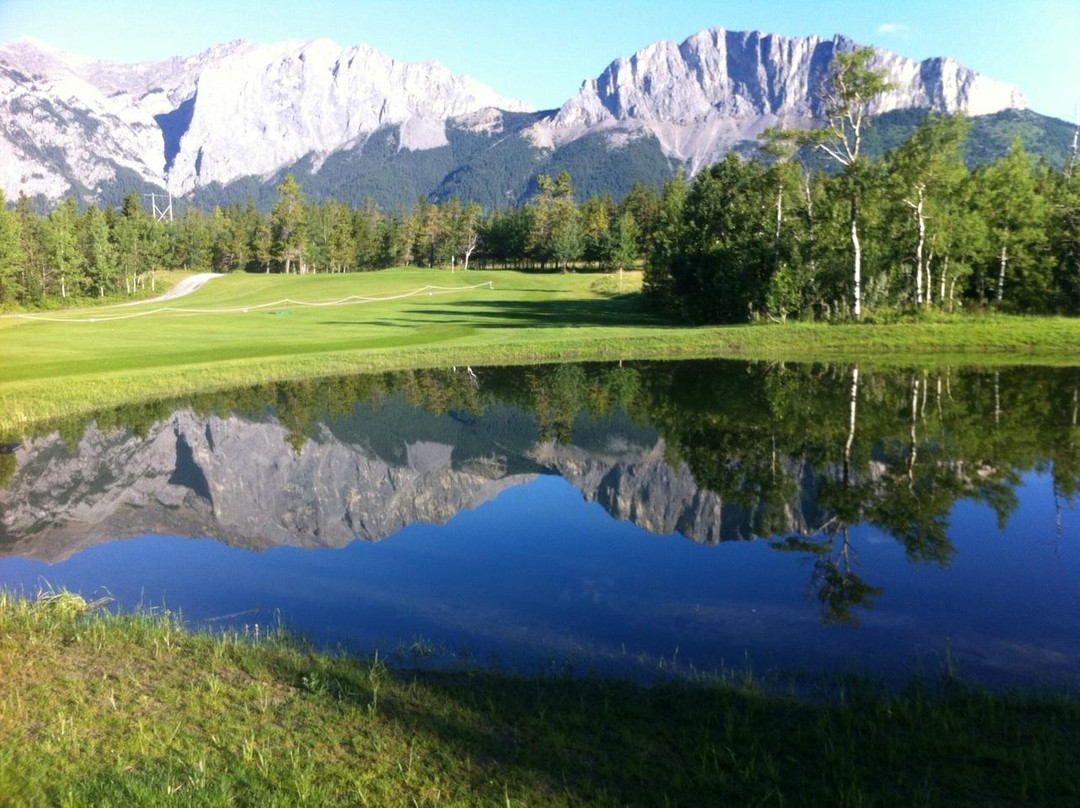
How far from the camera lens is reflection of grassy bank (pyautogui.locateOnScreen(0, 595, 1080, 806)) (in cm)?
636

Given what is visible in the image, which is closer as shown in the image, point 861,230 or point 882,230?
point 861,230

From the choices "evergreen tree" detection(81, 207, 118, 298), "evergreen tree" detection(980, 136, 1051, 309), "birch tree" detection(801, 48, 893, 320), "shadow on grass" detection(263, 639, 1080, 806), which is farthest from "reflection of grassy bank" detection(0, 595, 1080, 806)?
"evergreen tree" detection(81, 207, 118, 298)

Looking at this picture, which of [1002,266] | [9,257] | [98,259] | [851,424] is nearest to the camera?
[851,424]

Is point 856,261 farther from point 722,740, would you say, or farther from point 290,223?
point 290,223

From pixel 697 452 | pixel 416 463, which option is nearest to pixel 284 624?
pixel 416 463

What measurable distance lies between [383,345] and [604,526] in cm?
3063

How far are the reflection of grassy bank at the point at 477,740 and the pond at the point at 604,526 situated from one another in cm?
127

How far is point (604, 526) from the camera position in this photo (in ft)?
52.4

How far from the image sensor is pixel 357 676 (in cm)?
875

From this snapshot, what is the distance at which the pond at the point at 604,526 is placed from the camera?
10.5 m

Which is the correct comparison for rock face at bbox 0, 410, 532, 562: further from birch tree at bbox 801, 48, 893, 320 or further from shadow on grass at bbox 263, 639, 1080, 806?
birch tree at bbox 801, 48, 893, 320

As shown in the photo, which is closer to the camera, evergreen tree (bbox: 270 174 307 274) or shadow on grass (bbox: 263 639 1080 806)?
shadow on grass (bbox: 263 639 1080 806)

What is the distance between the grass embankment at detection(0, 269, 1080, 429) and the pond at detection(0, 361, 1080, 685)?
534 cm

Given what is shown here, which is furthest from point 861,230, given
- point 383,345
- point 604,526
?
point 604,526
